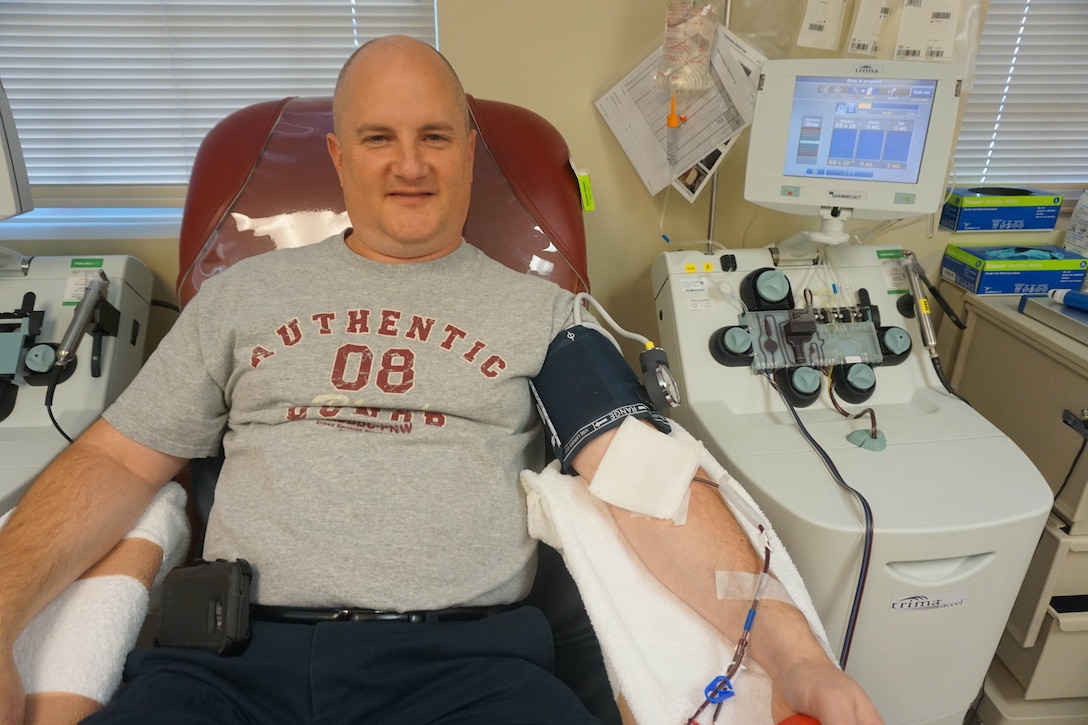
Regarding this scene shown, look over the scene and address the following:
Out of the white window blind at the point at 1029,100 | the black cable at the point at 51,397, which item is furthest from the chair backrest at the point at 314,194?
the white window blind at the point at 1029,100

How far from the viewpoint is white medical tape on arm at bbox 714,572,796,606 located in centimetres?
90

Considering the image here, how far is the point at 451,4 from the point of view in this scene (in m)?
1.54

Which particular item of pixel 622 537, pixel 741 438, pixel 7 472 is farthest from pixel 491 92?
pixel 7 472

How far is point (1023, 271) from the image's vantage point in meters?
1.63

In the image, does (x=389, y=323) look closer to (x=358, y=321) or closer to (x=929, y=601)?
(x=358, y=321)

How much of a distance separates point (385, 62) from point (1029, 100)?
1.77 meters

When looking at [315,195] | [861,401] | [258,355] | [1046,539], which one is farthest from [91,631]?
[1046,539]

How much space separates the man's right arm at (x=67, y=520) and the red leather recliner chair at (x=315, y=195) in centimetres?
22

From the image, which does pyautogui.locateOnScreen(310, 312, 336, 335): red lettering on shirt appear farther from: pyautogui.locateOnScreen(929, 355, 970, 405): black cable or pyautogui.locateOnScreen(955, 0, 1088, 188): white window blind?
pyautogui.locateOnScreen(955, 0, 1088, 188): white window blind

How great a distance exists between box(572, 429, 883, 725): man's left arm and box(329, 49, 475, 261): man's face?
0.45 metres

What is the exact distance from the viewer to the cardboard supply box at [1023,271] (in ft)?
5.34

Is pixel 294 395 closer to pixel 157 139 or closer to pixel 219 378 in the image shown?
pixel 219 378

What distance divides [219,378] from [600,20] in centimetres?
114

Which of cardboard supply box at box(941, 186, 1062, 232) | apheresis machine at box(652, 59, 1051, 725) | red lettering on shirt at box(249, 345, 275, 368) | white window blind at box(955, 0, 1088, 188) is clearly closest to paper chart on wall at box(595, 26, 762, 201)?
apheresis machine at box(652, 59, 1051, 725)
